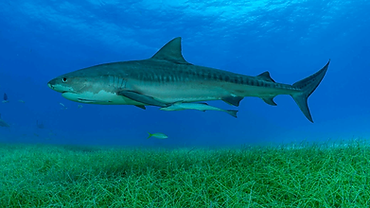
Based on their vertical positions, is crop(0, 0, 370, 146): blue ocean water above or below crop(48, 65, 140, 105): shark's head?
above

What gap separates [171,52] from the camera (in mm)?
4680

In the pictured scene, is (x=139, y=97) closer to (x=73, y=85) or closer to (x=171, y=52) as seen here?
(x=73, y=85)

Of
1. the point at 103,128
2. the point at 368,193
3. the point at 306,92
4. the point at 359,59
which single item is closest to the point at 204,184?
the point at 368,193

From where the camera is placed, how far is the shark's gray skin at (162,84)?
3.57 m

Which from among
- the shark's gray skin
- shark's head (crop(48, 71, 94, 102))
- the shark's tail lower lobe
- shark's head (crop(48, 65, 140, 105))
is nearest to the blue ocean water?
the shark's tail lower lobe

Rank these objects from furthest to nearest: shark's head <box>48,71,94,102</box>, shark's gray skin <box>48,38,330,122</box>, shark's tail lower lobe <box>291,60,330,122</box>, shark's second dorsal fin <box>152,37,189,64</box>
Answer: shark's tail lower lobe <box>291,60,330,122</box>
shark's second dorsal fin <box>152,37,189,64</box>
shark's gray skin <box>48,38,330,122</box>
shark's head <box>48,71,94,102</box>

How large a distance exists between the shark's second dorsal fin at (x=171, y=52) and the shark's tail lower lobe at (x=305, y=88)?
2.79 m

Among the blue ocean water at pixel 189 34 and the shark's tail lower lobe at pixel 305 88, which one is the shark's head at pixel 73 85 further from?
the blue ocean water at pixel 189 34

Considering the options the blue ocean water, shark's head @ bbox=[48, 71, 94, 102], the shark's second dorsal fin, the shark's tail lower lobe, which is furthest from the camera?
the blue ocean water

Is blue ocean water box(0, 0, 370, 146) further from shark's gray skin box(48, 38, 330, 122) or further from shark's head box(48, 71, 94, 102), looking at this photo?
shark's head box(48, 71, 94, 102)

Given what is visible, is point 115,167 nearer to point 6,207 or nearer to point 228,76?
point 6,207

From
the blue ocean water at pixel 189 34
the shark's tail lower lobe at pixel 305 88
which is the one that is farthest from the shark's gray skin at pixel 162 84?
the blue ocean water at pixel 189 34

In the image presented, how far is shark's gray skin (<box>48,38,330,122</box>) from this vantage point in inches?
141

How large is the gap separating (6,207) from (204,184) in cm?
250
